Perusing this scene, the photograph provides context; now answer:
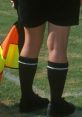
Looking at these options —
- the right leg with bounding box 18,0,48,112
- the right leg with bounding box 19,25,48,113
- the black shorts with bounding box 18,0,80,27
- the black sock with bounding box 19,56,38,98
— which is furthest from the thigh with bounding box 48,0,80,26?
the black sock with bounding box 19,56,38,98

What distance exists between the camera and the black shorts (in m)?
4.29

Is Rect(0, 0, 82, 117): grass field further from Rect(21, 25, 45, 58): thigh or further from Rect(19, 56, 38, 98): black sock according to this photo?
Rect(21, 25, 45, 58): thigh

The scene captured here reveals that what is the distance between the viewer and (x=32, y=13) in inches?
173

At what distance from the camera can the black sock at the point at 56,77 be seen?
4.41 metres

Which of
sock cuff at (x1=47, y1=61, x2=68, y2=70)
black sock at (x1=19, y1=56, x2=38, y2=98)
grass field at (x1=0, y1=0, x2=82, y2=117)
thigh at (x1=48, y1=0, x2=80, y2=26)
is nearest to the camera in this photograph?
thigh at (x1=48, y1=0, x2=80, y2=26)

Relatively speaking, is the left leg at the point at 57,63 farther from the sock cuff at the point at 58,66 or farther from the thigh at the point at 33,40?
the thigh at the point at 33,40

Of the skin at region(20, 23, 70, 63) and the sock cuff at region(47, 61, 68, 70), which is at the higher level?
the skin at region(20, 23, 70, 63)

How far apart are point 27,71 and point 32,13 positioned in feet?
1.87

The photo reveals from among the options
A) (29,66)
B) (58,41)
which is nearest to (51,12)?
(58,41)

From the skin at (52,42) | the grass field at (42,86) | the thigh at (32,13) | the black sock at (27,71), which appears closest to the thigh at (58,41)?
the skin at (52,42)

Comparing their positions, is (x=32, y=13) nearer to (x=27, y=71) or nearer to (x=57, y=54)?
(x=57, y=54)

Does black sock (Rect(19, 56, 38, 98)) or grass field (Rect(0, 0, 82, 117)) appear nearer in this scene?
black sock (Rect(19, 56, 38, 98))

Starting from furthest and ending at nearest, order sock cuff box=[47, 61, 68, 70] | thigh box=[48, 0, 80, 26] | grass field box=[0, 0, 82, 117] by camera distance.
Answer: grass field box=[0, 0, 82, 117], sock cuff box=[47, 61, 68, 70], thigh box=[48, 0, 80, 26]

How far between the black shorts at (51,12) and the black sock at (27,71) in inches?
14.4
